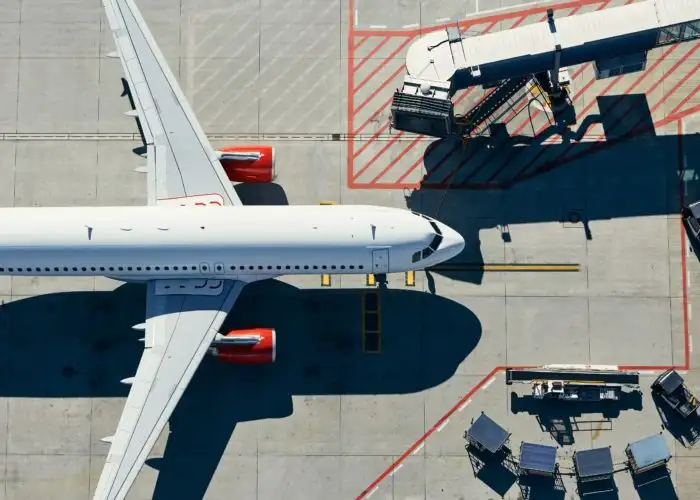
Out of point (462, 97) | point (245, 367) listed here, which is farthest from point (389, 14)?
point (245, 367)

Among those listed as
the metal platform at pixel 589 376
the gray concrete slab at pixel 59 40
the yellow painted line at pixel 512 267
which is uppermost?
the gray concrete slab at pixel 59 40

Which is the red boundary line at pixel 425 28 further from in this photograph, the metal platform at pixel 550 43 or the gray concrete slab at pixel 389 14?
the metal platform at pixel 550 43

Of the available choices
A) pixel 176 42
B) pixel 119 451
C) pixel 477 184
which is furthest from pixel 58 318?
pixel 477 184

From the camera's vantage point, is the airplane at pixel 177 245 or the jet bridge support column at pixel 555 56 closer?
the airplane at pixel 177 245

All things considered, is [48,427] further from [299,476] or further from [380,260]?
[380,260]

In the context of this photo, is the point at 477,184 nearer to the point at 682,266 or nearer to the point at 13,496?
the point at 682,266

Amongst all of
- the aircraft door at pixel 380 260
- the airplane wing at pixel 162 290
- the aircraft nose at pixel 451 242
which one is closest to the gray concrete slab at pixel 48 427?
the airplane wing at pixel 162 290

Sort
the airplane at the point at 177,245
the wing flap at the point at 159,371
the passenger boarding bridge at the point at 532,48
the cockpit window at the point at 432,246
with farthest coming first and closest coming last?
the passenger boarding bridge at the point at 532,48, the cockpit window at the point at 432,246, the airplane at the point at 177,245, the wing flap at the point at 159,371
